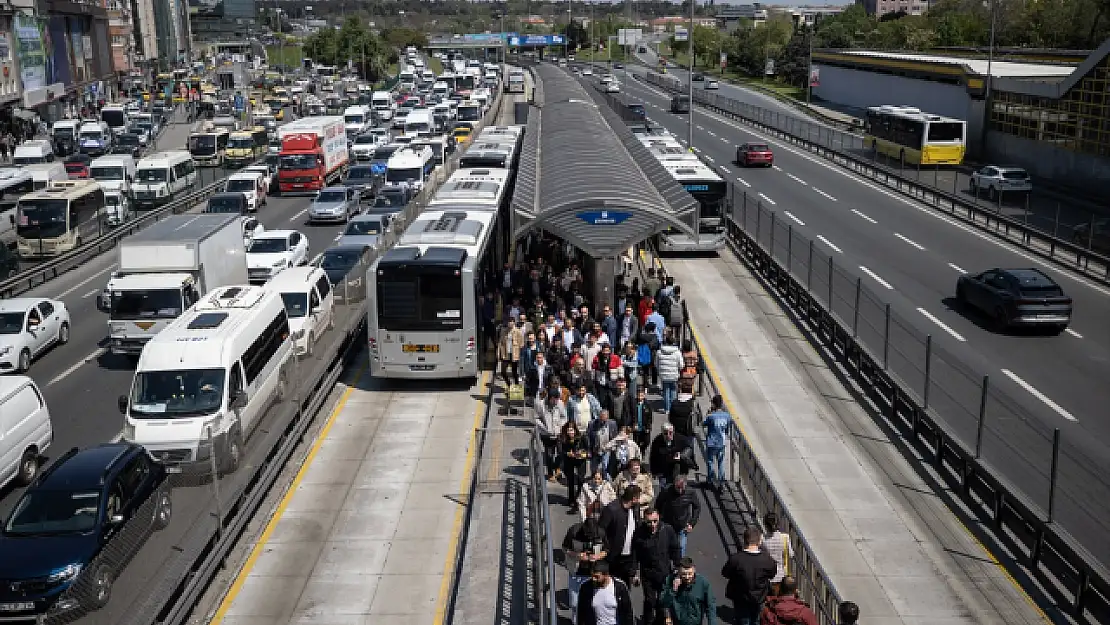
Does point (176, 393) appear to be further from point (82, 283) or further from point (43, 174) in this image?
point (43, 174)

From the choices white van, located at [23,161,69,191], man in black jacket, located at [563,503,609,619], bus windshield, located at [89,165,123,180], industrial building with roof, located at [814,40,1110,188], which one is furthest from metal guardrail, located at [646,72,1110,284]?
white van, located at [23,161,69,191]

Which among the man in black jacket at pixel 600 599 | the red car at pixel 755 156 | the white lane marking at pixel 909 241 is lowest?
the white lane marking at pixel 909 241

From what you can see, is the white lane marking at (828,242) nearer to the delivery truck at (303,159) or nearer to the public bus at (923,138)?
the public bus at (923,138)

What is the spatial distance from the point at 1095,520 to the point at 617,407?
21.8 feet

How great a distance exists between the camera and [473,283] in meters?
21.2

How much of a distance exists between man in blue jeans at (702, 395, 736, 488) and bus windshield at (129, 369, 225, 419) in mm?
7758

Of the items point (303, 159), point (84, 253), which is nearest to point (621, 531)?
point (84, 253)

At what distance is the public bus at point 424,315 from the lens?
21.2 m

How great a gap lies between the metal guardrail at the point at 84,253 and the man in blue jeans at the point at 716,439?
81.8ft

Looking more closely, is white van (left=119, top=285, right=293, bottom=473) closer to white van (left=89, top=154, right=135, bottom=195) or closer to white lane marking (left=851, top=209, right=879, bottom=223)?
white lane marking (left=851, top=209, right=879, bottom=223)

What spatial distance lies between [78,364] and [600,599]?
1958cm

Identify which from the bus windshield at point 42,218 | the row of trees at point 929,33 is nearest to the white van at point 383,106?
the row of trees at point 929,33

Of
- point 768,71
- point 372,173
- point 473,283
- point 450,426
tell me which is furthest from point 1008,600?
point 768,71

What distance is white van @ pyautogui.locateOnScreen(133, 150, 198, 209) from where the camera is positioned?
47.9 m
